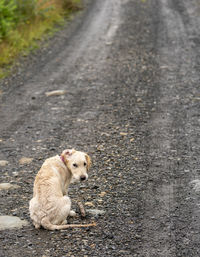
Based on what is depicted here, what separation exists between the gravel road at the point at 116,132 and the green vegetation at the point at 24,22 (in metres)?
0.61

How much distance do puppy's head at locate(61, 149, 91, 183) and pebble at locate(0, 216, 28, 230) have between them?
961 mm

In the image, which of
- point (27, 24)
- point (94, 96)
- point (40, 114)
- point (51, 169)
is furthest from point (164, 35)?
point (51, 169)

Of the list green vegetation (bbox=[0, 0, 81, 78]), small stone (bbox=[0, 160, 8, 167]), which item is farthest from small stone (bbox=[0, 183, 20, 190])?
green vegetation (bbox=[0, 0, 81, 78])

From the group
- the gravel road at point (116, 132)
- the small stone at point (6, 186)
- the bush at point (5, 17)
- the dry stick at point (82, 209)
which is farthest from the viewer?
the bush at point (5, 17)

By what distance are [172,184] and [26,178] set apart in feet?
8.40

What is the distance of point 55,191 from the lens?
228 inches

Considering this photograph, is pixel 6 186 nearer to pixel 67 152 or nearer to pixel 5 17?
pixel 67 152

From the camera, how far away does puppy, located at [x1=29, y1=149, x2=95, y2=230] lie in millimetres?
5656

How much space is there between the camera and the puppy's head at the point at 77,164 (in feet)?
19.7

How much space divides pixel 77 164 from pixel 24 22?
13.3 m

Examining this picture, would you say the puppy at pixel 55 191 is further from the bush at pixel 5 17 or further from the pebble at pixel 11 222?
the bush at pixel 5 17

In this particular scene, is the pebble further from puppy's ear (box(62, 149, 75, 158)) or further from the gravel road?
puppy's ear (box(62, 149, 75, 158))

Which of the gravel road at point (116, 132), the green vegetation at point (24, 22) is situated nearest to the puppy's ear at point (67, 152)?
the gravel road at point (116, 132)

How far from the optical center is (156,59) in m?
14.9
